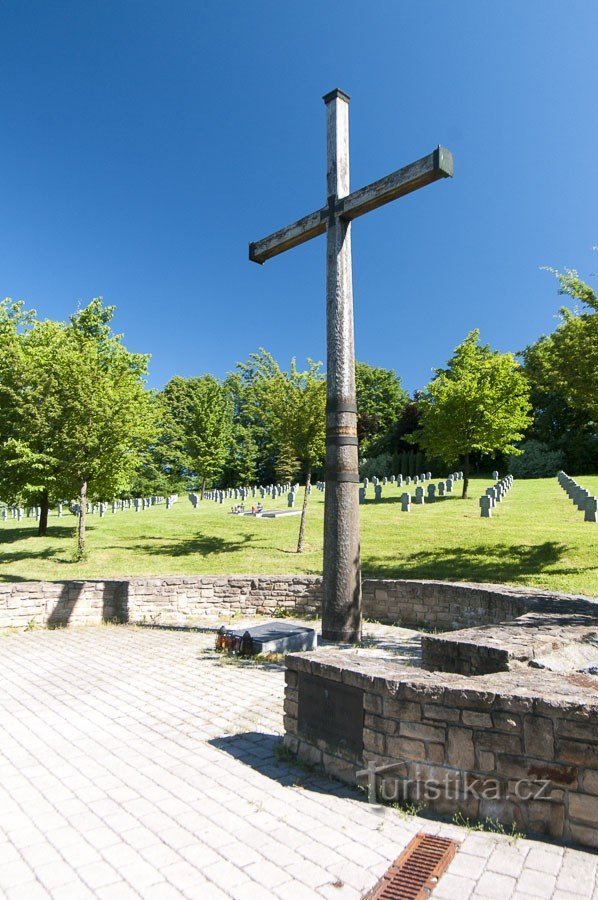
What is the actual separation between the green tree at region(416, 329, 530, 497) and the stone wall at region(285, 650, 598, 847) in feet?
82.1

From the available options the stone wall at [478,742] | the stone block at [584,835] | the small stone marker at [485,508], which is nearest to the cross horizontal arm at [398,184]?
the stone wall at [478,742]

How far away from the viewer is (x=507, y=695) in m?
3.57

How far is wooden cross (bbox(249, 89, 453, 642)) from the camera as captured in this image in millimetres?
7633

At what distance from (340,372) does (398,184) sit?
101 inches

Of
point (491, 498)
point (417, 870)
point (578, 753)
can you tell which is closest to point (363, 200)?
point (578, 753)

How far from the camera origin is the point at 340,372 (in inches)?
314

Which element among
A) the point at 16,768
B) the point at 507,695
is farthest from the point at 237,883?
the point at 16,768

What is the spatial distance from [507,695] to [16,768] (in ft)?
13.2

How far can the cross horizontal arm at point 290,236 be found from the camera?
8.35 m

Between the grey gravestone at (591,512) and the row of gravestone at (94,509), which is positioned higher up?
the grey gravestone at (591,512)

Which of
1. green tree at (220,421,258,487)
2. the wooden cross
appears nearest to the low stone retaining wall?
the wooden cross

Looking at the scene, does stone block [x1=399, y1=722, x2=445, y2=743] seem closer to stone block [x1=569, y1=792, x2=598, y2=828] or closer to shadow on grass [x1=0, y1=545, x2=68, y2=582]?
stone block [x1=569, y1=792, x2=598, y2=828]

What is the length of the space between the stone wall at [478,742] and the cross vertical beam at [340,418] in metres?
3.10

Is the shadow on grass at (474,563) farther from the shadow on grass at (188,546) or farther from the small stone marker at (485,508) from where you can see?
the small stone marker at (485,508)
